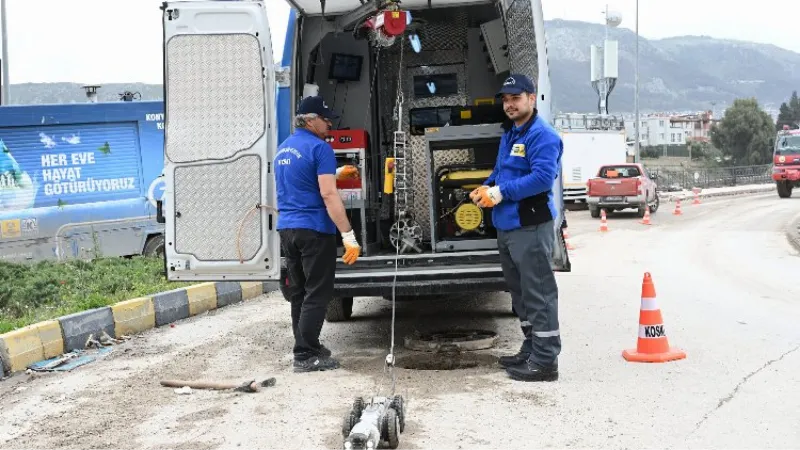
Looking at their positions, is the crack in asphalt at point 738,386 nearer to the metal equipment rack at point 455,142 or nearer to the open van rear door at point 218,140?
the metal equipment rack at point 455,142

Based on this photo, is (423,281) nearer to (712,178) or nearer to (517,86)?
(517,86)

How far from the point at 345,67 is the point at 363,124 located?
624 mm

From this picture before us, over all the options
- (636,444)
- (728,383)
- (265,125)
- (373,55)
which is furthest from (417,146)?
(636,444)

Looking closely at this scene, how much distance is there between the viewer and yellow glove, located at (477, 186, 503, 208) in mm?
6434

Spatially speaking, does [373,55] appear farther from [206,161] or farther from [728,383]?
[728,383]

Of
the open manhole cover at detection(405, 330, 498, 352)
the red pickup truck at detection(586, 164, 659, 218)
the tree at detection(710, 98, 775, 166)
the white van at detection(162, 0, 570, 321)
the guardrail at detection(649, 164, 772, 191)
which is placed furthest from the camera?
the tree at detection(710, 98, 775, 166)

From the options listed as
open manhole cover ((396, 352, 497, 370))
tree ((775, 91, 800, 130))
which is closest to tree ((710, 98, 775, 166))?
tree ((775, 91, 800, 130))

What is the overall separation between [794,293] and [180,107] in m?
7.79

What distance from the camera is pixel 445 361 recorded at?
7.25 m

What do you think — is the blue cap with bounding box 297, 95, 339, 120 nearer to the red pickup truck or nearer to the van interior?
the van interior

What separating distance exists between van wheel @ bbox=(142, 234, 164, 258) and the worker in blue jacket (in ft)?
31.5

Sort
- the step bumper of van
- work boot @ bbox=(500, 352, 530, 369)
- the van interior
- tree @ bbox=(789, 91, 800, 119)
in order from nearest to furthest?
work boot @ bbox=(500, 352, 530, 369), the step bumper of van, the van interior, tree @ bbox=(789, 91, 800, 119)

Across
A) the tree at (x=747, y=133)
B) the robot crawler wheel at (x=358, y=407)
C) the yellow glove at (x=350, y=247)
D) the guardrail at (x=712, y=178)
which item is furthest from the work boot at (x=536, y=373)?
the tree at (x=747, y=133)

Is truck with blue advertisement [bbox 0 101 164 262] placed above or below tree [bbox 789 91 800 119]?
below
